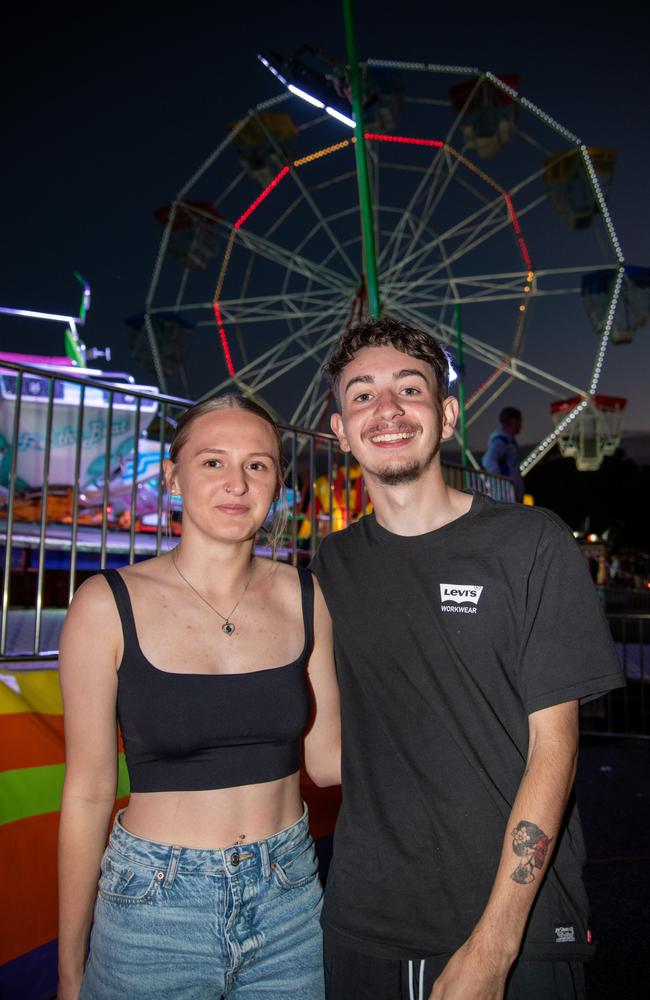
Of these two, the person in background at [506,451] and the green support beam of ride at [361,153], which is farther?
the person in background at [506,451]

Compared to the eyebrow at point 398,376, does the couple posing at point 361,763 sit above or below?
below

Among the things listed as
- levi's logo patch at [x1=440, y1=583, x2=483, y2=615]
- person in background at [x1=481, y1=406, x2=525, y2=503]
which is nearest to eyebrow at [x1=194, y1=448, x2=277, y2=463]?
levi's logo patch at [x1=440, y1=583, x2=483, y2=615]

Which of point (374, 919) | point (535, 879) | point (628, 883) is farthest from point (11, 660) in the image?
point (628, 883)

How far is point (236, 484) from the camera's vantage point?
1.64 m

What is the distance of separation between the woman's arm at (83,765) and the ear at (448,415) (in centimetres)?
99

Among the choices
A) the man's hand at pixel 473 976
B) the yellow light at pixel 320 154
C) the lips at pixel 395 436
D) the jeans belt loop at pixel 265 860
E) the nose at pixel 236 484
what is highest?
the yellow light at pixel 320 154

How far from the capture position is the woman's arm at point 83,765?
1436mm

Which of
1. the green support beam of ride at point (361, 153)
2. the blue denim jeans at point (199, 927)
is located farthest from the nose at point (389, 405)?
the green support beam of ride at point (361, 153)

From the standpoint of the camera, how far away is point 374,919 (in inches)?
56.2

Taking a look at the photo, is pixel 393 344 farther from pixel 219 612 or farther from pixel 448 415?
pixel 219 612

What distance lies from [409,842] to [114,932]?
0.65 m

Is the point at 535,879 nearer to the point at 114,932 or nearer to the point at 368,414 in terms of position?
the point at 114,932

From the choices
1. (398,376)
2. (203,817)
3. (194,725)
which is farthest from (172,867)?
(398,376)

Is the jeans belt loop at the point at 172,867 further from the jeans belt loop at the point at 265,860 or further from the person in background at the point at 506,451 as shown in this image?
the person in background at the point at 506,451
